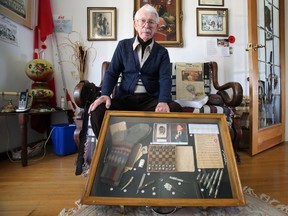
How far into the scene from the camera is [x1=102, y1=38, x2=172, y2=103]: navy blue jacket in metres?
1.15

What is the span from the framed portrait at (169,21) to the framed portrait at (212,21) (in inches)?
8.6

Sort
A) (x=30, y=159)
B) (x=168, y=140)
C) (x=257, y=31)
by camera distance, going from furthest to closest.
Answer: (x=257, y=31) < (x=30, y=159) < (x=168, y=140)

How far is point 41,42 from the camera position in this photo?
6.49ft

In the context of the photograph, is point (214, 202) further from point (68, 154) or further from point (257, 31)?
point (257, 31)

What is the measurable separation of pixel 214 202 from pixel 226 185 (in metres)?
0.09

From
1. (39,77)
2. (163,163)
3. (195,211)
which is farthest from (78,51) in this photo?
(195,211)

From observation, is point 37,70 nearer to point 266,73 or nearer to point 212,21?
point 212,21

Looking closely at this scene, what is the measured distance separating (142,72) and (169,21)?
1.14m

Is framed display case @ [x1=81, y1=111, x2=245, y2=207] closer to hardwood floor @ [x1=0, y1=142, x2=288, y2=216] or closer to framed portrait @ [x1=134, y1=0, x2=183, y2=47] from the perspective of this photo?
hardwood floor @ [x1=0, y1=142, x2=288, y2=216]

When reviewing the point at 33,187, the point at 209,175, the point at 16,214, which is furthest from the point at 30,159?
the point at 209,175

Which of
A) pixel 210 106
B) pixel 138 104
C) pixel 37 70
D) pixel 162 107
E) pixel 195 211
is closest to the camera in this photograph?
pixel 195 211

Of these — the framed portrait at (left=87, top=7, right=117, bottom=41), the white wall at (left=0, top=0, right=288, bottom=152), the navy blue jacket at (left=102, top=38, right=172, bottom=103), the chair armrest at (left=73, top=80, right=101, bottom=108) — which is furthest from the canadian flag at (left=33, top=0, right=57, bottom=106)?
the navy blue jacket at (left=102, top=38, right=172, bottom=103)

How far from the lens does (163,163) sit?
77cm

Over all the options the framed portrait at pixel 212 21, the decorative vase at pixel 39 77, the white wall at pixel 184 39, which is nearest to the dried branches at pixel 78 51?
the white wall at pixel 184 39
